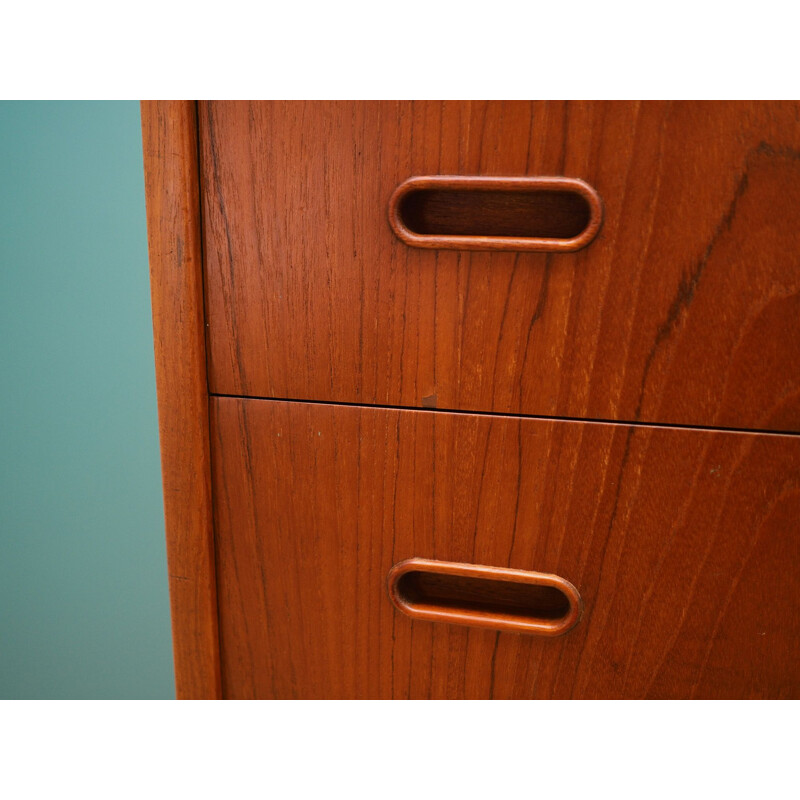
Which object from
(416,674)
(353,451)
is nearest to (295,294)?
(353,451)

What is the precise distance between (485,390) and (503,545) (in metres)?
0.08

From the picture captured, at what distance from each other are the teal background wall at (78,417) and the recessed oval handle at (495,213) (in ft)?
1.18

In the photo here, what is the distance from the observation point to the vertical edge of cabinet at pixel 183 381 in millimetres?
270

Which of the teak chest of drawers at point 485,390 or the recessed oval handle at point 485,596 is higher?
the teak chest of drawers at point 485,390

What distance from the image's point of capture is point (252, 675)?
32 cm

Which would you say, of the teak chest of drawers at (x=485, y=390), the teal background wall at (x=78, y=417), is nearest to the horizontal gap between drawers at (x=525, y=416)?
the teak chest of drawers at (x=485, y=390)

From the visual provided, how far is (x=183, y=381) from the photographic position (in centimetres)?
29

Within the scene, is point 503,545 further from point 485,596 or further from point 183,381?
point 183,381

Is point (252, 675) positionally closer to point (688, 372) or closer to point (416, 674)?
point (416, 674)

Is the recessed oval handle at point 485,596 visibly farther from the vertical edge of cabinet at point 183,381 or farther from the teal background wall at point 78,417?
the teal background wall at point 78,417

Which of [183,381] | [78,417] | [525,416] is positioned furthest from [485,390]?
[78,417]

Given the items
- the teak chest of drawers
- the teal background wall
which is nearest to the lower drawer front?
the teak chest of drawers

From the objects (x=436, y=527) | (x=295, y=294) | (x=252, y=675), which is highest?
(x=295, y=294)

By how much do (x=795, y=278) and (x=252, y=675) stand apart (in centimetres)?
33
